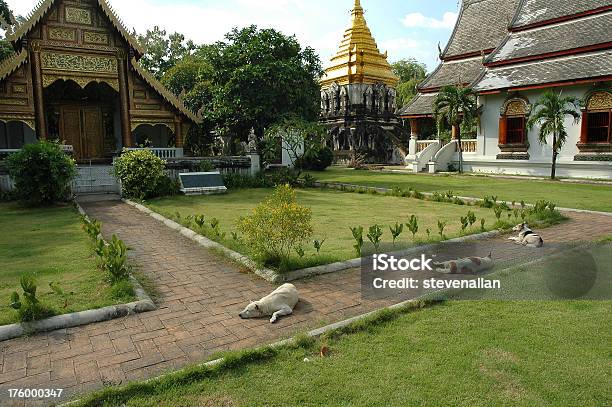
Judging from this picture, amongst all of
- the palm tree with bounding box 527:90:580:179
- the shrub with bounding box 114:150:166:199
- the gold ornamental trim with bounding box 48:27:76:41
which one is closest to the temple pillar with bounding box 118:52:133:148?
the gold ornamental trim with bounding box 48:27:76:41

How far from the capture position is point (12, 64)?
1570 cm

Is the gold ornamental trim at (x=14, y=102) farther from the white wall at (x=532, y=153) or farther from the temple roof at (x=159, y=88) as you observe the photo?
the white wall at (x=532, y=153)

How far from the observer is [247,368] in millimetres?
3559

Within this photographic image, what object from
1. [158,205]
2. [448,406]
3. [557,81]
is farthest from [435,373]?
[557,81]

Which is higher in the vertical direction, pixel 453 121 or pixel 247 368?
pixel 453 121

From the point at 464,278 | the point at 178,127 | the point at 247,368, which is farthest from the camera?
the point at 178,127

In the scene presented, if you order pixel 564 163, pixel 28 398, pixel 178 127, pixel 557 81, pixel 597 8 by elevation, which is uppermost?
pixel 597 8

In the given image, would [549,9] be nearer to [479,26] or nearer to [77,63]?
[479,26]

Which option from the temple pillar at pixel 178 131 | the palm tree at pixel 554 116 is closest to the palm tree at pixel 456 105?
the palm tree at pixel 554 116

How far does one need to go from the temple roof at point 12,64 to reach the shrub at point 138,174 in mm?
5424

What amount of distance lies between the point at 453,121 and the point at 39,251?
20.4 meters

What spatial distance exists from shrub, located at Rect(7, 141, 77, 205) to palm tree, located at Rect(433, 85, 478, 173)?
58.1ft

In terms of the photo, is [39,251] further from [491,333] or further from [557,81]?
[557,81]

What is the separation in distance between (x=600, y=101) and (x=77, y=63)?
21797 mm
